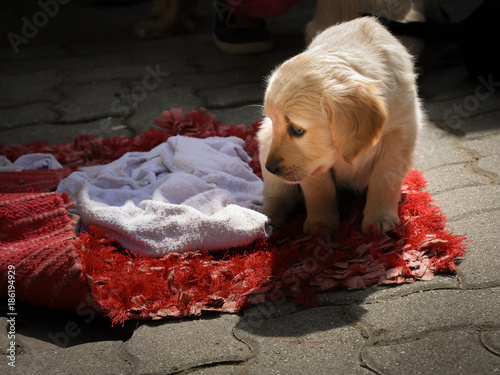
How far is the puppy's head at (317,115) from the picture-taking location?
6.17 ft

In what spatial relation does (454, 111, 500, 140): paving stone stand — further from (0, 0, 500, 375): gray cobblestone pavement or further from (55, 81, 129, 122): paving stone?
(55, 81, 129, 122): paving stone

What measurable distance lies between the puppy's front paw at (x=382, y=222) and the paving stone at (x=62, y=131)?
5.61ft

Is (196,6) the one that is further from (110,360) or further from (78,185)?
(110,360)

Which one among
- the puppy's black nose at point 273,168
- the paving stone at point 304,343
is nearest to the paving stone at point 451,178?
the puppy's black nose at point 273,168

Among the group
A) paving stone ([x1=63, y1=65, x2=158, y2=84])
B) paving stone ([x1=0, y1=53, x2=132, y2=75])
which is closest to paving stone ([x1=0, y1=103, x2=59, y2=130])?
paving stone ([x1=63, y1=65, x2=158, y2=84])

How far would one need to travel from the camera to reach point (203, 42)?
4719mm

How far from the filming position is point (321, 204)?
2.32m

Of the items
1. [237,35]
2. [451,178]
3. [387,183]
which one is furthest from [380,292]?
[237,35]

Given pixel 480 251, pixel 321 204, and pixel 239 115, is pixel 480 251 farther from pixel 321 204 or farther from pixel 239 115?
pixel 239 115

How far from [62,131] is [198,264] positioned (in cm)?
172

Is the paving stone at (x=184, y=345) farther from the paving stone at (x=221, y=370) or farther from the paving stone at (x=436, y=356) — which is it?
the paving stone at (x=436, y=356)

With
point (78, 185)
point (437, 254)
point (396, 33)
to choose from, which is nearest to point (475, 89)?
point (396, 33)

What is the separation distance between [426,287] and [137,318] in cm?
103

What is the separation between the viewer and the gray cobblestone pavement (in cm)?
163
